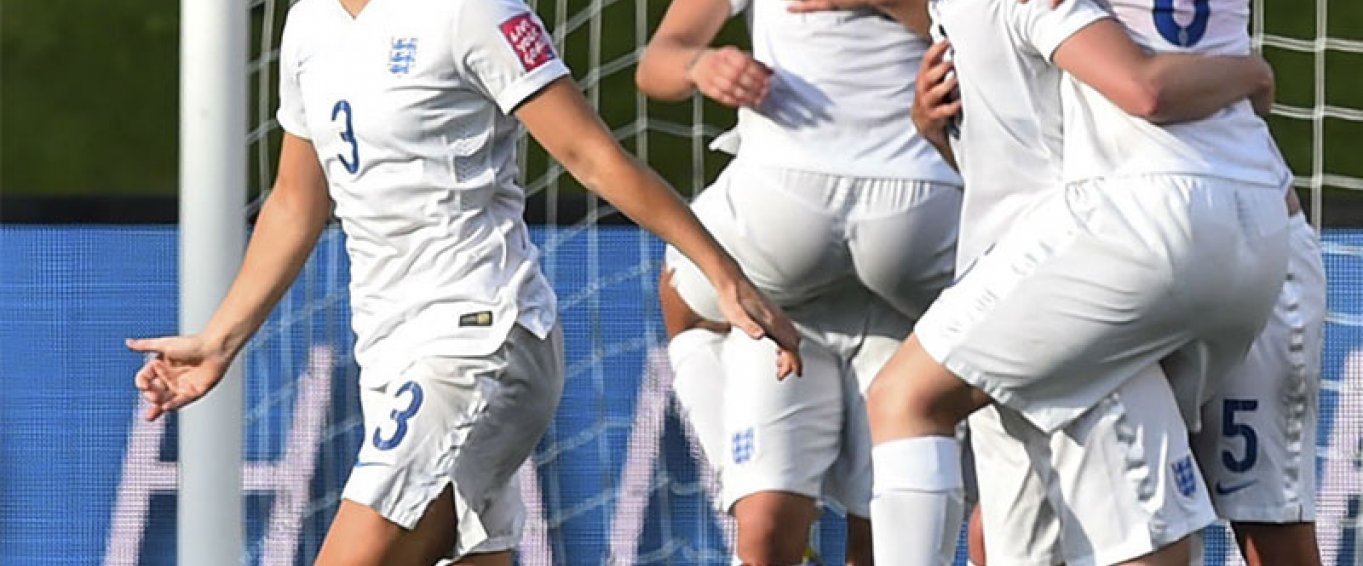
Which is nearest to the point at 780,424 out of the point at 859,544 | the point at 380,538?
the point at 859,544

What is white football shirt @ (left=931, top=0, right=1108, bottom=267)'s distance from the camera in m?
3.95

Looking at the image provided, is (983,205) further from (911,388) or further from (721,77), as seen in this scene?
(721,77)

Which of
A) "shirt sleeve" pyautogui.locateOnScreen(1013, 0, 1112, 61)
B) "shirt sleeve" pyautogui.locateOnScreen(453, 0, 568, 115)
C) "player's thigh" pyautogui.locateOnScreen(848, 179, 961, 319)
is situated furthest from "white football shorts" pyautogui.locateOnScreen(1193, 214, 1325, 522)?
"shirt sleeve" pyautogui.locateOnScreen(453, 0, 568, 115)

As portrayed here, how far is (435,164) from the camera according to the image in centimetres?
405

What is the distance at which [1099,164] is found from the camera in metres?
3.84

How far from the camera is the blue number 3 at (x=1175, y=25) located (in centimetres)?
382

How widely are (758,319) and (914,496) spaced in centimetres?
37

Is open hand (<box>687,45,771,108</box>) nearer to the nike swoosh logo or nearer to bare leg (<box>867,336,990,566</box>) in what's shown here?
bare leg (<box>867,336,990,566</box>)

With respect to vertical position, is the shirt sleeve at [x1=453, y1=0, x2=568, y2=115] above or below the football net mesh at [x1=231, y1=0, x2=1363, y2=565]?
above

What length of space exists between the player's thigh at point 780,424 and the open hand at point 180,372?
94 cm

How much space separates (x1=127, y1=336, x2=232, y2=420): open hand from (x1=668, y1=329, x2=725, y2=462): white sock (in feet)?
3.18

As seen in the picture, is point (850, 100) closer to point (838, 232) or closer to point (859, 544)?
point (838, 232)

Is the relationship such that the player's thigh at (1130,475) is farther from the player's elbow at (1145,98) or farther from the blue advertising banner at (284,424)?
the blue advertising banner at (284,424)

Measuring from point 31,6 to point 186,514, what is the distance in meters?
8.30
